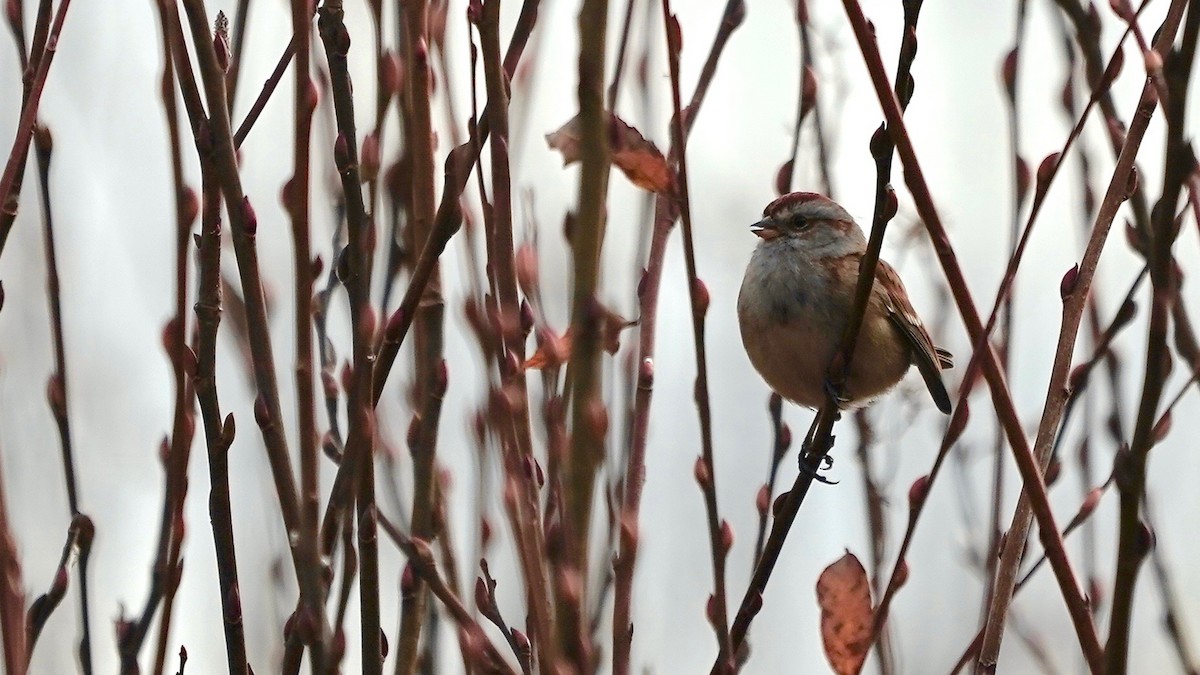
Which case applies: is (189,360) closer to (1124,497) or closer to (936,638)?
(1124,497)

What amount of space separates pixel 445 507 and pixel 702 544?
299 centimetres

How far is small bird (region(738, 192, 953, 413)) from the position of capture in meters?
4.04

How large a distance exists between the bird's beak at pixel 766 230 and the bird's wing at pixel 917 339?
0.36m

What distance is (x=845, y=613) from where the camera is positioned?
7.91 feet

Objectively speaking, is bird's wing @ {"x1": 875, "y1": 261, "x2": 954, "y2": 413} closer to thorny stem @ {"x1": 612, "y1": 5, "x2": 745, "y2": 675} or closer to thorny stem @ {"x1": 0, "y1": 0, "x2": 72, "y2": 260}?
thorny stem @ {"x1": 612, "y1": 5, "x2": 745, "y2": 675}

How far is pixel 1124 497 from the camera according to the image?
1891 millimetres

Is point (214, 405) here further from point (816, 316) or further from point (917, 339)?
point (917, 339)

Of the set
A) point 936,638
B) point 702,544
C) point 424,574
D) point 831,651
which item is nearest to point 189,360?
point 424,574

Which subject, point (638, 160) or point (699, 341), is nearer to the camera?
point (699, 341)

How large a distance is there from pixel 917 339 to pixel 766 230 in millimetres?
600

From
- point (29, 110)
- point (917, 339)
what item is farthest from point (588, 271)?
point (917, 339)

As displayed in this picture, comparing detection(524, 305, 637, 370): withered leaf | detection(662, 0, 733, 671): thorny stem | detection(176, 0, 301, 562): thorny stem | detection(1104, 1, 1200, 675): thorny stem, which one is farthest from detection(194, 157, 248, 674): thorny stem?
detection(1104, 1, 1200, 675): thorny stem

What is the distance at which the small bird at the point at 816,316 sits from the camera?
4.04 metres

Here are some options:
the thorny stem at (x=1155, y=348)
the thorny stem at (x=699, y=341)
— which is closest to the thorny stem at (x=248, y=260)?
the thorny stem at (x=699, y=341)
